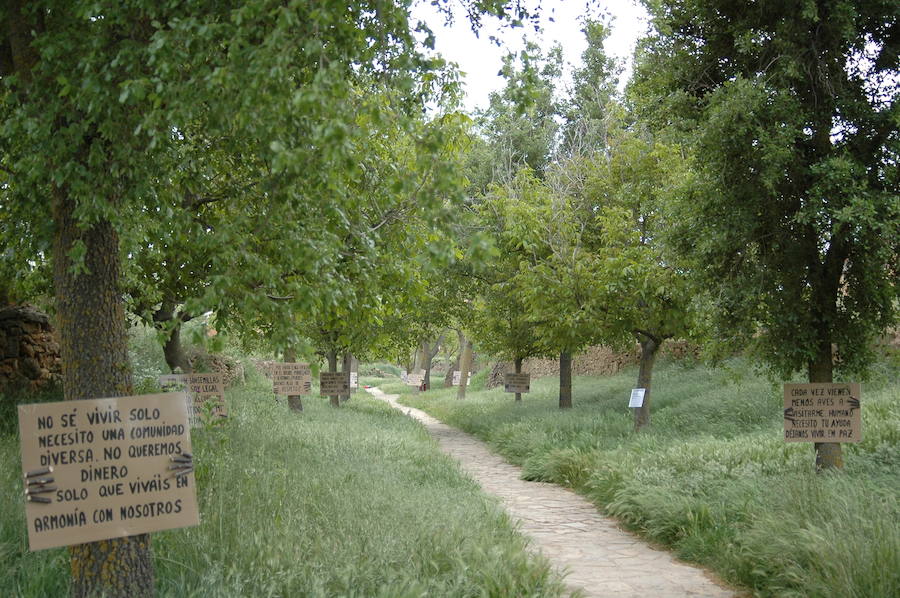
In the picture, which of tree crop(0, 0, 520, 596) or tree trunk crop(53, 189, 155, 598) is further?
tree trunk crop(53, 189, 155, 598)

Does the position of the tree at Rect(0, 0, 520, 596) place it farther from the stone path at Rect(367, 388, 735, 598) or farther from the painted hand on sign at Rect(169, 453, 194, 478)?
the stone path at Rect(367, 388, 735, 598)

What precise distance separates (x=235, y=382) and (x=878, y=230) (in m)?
19.1

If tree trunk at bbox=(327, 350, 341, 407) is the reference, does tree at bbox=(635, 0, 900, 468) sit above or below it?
above

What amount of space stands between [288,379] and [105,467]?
11.0 metres

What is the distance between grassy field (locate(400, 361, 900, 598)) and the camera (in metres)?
5.25

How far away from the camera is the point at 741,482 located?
7.84 metres

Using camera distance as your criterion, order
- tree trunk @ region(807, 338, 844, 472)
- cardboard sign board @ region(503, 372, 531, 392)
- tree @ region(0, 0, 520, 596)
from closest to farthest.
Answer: tree @ region(0, 0, 520, 596)
tree trunk @ region(807, 338, 844, 472)
cardboard sign board @ region(503, 372, 531, 392)

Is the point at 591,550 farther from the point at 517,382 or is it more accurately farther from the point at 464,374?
the point at 464,374

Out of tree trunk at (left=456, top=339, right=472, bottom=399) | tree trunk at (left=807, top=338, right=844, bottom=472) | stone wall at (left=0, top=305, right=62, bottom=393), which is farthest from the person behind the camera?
tree trunk at (left=456, top=339, right=472, bottom=399)

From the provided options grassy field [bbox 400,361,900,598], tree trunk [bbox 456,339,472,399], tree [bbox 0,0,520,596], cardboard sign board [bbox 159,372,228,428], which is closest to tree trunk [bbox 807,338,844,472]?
grassy field [bbox 400,361,900,598]

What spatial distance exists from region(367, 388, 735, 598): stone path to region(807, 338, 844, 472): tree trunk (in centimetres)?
209

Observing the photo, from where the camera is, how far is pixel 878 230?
682cm

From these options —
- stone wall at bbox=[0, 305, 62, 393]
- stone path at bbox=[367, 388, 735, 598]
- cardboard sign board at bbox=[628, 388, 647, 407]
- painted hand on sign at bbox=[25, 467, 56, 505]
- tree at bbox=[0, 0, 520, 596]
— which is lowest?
stone path at bbox=[367, 388, 735, 598]

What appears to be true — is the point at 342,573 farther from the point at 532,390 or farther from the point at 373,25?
the point at 532,390
